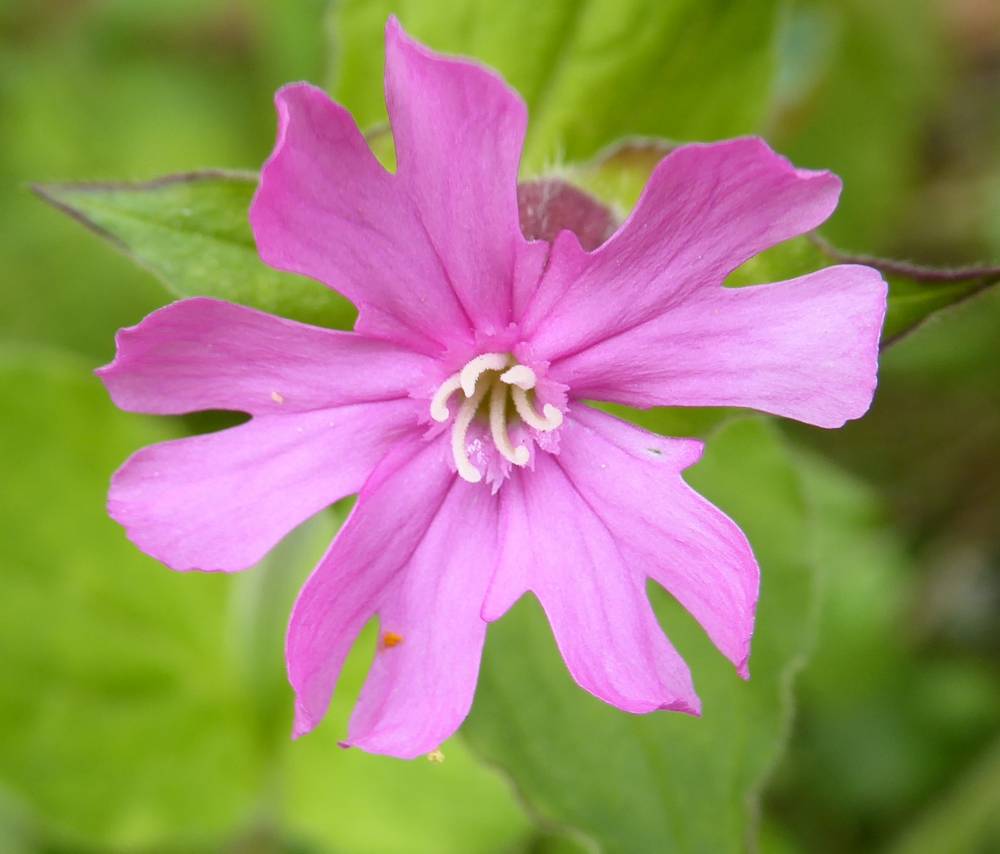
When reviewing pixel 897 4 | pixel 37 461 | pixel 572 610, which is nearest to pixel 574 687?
pixel 572 610

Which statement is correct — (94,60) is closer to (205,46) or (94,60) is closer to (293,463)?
(205,46)

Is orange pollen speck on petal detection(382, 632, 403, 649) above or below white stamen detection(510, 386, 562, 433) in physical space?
below

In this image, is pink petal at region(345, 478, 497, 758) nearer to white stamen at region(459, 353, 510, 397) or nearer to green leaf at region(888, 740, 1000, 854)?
white stamen at region(459, 353, 510, 397)

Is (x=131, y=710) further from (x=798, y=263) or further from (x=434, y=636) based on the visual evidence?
(x=798, y=263)

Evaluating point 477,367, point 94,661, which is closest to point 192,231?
point 477,367

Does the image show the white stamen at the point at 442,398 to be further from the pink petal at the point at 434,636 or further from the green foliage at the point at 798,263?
the green foliage at the point at 798,263

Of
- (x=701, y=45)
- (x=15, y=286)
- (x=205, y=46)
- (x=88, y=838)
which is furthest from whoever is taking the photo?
(x=205, y=46)

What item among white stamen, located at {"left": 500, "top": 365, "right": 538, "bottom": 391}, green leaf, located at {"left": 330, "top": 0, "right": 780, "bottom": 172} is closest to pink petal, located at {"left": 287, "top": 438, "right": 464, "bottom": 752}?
white stamen, located at {"left": 500, "top": 365, "right": 538, "bottom": 391}
